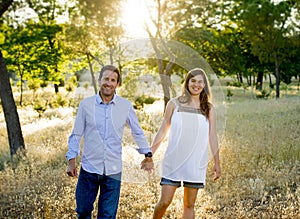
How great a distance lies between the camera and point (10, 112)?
9734mm

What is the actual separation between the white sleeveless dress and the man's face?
77 cm

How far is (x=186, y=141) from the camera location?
411cm

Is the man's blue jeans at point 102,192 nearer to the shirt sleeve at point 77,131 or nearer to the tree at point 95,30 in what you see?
the shirt sleeve at point 77,131

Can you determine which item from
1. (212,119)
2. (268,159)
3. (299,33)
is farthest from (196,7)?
(299,33)

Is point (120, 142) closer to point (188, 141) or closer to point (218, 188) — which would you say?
point (188, 141)

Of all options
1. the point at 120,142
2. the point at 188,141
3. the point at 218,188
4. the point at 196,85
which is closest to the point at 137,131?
the point at 120,142

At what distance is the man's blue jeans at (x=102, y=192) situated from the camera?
12.9ft

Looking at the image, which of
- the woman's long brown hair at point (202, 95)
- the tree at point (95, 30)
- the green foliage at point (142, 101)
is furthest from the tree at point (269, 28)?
the woman's long brown hair at point (202, 95)

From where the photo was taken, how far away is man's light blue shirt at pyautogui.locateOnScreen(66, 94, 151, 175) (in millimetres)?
3887

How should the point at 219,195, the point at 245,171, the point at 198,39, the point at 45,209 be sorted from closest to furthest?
the point at 45,209
the point at 219,195
the point at 245,171
the point at 198,39

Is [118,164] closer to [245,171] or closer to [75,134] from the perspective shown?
[75,134]

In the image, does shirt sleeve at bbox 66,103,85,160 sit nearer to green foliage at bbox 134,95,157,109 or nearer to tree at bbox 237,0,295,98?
green foliage at bbox 134,95,157,109

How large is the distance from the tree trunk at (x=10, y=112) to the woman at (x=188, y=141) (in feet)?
20.4

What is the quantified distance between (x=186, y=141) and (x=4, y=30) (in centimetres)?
2173
